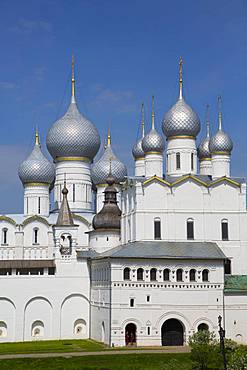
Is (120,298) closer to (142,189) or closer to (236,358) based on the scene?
(142,189)

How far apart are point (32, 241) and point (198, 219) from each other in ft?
51.3

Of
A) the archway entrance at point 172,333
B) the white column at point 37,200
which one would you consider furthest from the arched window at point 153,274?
the white column at point 37,200

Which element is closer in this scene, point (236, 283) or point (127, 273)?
point (127, 273)

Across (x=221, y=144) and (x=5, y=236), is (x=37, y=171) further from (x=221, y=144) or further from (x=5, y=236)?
(x=221, y=144)

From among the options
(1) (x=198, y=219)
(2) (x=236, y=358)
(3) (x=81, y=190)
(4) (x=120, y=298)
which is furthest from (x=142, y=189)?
(2) (x=236, y=358)

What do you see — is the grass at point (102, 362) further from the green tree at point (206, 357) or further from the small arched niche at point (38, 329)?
the small arched niche at point (38, 329)

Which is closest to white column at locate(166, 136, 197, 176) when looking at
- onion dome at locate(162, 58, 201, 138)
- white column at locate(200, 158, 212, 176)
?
onion dome at locate(162, 58, 201, 138)

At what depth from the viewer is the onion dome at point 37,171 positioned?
165 ft

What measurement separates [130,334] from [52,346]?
12.7 ft

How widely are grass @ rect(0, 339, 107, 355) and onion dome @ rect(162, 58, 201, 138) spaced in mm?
12350

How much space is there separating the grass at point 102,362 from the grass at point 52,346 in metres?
3.81

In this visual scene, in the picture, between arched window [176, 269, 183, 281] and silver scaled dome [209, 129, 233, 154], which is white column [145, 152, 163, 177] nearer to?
silver scaled dome [209, 129, 233, 154]

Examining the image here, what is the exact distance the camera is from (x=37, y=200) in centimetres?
5034

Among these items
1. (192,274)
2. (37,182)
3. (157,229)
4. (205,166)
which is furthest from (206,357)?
(37,182)
